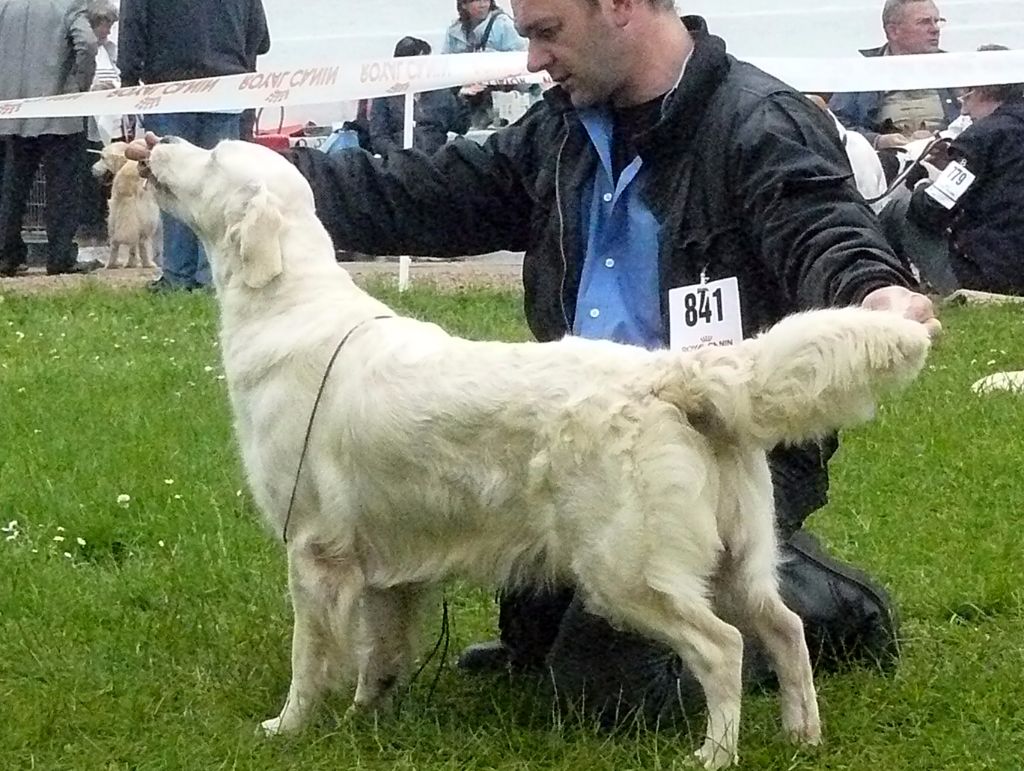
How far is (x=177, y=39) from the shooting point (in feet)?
34.4

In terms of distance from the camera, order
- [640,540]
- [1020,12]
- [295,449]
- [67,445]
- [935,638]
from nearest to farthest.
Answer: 1. [640,540]
2. [295,449]
3. [935,638]
4. [67,445]
5. [1020,12]

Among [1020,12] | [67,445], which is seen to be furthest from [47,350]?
[1020,12]

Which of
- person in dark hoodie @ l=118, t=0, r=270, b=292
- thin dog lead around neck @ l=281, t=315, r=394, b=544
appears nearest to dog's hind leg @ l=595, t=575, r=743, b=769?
thin dog lead around neck @ l=281, t=315, r=394, b=544

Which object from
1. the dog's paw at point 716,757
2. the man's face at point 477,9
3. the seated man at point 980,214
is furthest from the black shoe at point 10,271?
the dog's paw at point 716,757

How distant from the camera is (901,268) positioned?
Result: 10.9ft

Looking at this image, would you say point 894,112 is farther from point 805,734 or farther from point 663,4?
point 805,734

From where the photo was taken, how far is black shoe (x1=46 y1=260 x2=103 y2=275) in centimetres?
1247

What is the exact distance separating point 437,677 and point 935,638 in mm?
1222

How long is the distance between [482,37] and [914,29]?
3037 millimetres

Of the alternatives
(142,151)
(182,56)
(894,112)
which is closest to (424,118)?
(182,56)

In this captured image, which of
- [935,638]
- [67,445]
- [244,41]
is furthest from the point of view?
[244,41]

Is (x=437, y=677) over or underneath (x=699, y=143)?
underneath

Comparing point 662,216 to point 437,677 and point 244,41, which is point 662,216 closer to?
point 437,677

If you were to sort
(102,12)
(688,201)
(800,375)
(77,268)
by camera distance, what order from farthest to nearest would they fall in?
(102,12) < (77,268) < (688,201) < (800,375)
